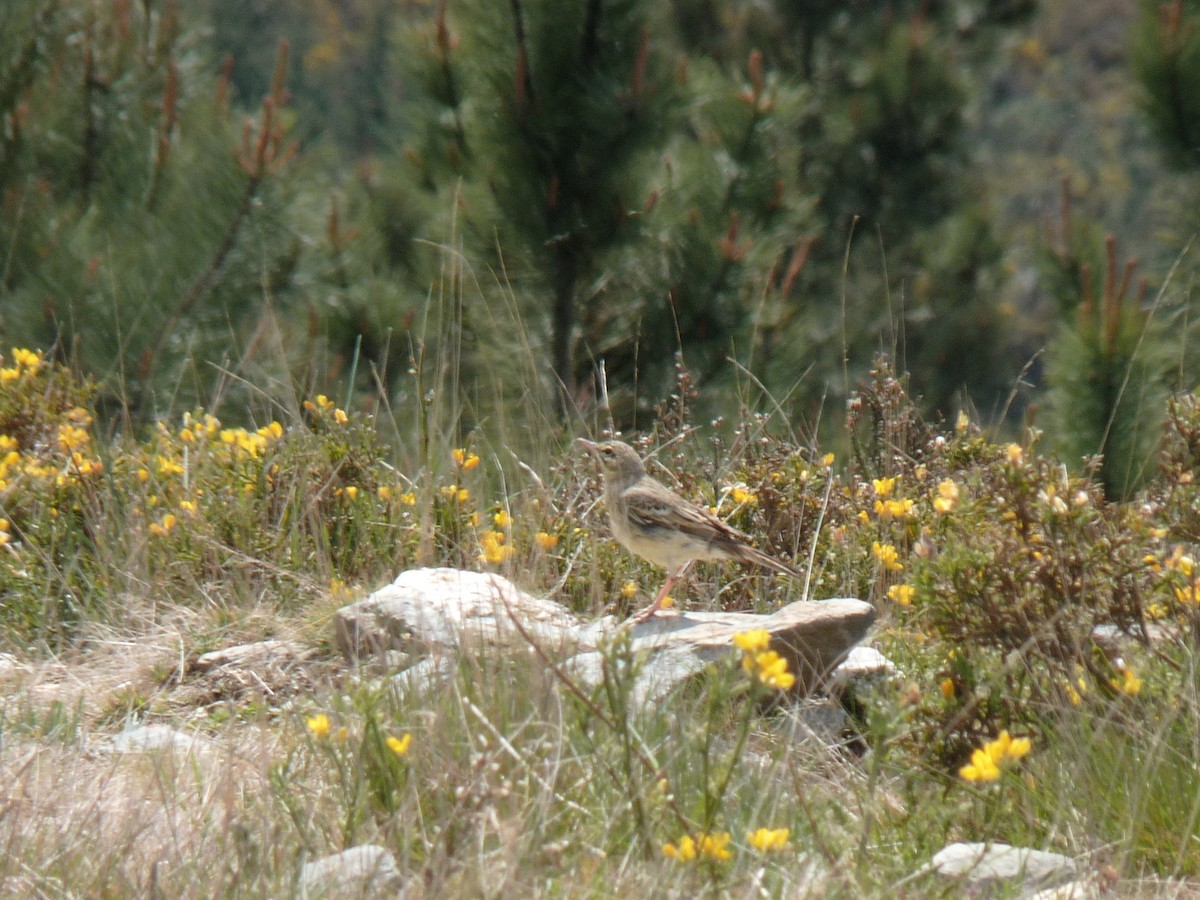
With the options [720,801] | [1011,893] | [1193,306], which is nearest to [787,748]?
[720,801]

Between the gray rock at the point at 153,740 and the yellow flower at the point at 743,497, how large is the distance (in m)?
2.11

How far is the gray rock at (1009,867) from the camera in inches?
113

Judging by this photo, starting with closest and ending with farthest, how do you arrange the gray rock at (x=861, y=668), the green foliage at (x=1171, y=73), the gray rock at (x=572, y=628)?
the gray rock at (x=572, y=628), the gray rock at (x=861, y=668), the green foliage at (x=1171, y=73)

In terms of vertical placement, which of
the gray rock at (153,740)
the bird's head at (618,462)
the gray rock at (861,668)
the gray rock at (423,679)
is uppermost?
the gray rock at (423,679)

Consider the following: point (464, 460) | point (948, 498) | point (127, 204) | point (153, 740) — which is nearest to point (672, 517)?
point (464, 460)

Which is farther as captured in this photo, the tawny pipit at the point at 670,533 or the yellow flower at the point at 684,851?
the tawny pipit at the point at 670,533

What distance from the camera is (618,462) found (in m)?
5.14

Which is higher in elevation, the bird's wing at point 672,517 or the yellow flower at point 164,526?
the bird's wing at point 672,517

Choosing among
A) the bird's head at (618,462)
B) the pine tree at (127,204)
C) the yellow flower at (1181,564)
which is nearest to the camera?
the yellow flower at (1181,564)

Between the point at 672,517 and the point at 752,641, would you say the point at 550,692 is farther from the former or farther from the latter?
the point at 672,517

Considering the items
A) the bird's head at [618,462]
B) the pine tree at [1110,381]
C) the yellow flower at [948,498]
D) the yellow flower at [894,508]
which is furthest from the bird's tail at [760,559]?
the pine tree at [1110,381]

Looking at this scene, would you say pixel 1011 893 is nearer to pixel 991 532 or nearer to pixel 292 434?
pixel 991 532

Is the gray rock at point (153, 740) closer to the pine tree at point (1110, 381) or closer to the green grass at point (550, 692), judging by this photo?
the green grass at point (550, 692)

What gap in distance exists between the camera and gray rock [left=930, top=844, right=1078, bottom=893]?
2.88 m
